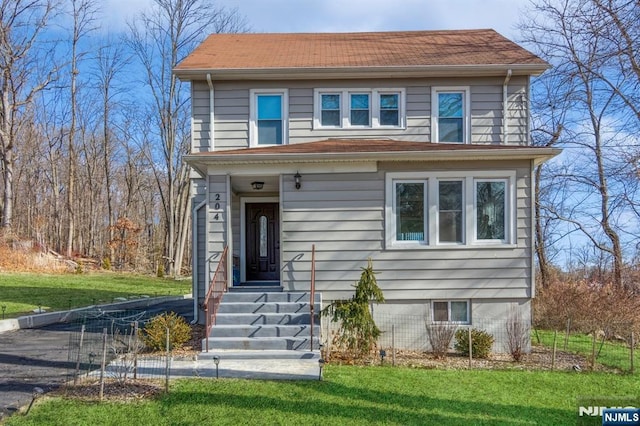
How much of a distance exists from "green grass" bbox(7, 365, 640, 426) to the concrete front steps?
3.52 feet

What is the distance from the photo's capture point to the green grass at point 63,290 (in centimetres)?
1214

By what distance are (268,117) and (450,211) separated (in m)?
4.61

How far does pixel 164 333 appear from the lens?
764 centimetres

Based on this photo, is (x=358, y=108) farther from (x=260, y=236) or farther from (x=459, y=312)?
(x=459, y=312)

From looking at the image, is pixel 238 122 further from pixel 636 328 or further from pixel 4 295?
pixel 636 328

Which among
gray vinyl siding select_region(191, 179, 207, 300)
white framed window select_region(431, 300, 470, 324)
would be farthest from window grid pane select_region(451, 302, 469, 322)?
gray vinyl siding select_region(191, 179, 207, 300)

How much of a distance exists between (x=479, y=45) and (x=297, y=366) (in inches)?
363

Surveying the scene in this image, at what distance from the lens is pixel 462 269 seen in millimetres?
8719

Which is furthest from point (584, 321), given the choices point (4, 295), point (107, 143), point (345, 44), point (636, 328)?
point (107, 143)

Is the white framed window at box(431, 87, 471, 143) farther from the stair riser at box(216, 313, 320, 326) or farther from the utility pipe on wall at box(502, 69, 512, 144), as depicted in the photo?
the stair riser at box(216, 313, 320, 326)

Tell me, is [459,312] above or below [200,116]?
below

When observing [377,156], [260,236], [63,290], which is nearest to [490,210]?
[377,156]

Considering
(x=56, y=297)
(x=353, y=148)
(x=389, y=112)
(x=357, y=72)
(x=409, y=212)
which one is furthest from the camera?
(x=56, y=297)

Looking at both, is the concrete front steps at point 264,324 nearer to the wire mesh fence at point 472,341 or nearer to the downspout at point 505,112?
the wire mesh fence at point 472,341
